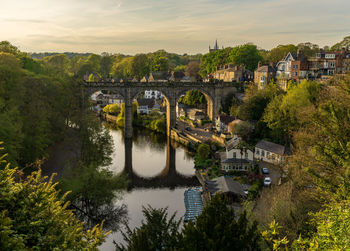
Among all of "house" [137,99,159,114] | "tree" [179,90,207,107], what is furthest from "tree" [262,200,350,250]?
"house" [137,99,159,114]

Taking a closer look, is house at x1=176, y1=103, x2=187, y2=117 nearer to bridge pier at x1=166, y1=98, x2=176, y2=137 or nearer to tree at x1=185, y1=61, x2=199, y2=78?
bridge pier at x1=166, y1=98, x2=176, y2=137

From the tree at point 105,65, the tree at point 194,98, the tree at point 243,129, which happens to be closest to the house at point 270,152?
the tree at point 243,129

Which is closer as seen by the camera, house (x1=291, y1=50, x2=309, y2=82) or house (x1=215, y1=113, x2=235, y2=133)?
house (x1=215, y1=113, x2=235, y2=133)

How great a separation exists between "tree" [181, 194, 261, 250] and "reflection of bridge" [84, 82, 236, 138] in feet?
145

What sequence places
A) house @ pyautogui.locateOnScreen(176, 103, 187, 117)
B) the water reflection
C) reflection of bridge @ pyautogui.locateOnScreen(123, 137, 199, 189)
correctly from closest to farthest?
1. reflection of bridge @ pyautogui.locateOnScreen(123, 137, 199, 189)
2. the water reflection
3. house @ pyautogui.locateOnScreen(176, 103, 187, 117)

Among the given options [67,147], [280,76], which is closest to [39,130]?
[67,147]

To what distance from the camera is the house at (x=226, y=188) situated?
25453 mm

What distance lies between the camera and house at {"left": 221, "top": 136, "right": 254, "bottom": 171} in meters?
33.7

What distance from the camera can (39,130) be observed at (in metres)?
27.4

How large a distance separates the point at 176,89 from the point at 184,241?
4719 cm

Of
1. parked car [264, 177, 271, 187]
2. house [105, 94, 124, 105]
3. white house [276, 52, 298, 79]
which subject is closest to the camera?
parked car [264, 177, 271, 187]

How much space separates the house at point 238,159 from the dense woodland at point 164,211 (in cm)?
487

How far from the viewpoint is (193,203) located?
89.2ft

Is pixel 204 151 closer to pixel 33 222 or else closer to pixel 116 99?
pixel 33 222
